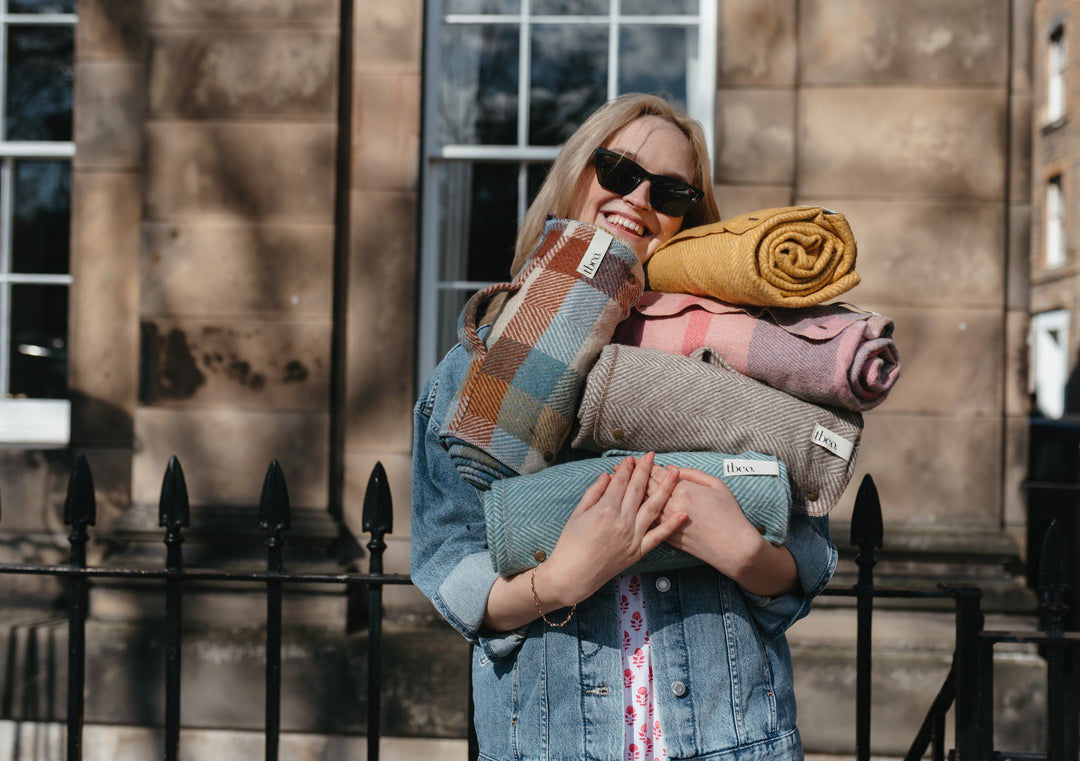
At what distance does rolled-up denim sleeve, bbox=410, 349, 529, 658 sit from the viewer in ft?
5.09

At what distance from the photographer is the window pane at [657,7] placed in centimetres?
451

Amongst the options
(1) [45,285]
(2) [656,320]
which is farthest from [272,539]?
(1) [45,285]

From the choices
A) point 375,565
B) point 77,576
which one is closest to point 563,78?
point 375,565

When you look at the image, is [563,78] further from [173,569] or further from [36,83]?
[173,569]

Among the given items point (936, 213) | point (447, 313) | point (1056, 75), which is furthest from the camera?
point (1056, 75)

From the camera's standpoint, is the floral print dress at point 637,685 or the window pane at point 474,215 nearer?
the floral print dress at point 637,685

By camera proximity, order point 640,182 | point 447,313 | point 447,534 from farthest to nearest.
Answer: point 447,313
point 640,182
point 447,534

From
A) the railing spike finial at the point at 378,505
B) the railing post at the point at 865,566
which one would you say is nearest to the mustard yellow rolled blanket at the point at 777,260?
the railing post at the point at 865,566

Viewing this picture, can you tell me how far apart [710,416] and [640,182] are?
550mm

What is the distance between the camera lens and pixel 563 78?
458cm

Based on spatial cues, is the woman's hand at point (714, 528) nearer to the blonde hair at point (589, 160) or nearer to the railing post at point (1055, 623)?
the blonde hair at point (589, 160)

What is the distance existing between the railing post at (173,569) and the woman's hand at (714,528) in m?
1.56

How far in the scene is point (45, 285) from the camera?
15.8 ft

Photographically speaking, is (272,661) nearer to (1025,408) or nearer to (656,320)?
(656,320)
